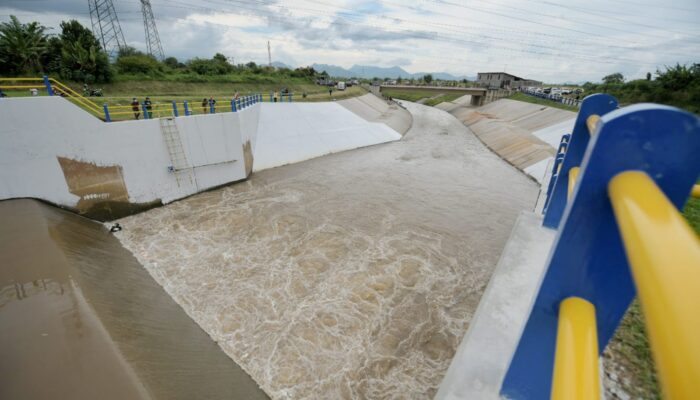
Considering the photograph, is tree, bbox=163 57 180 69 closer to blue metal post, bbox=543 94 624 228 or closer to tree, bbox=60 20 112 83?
tree, bbox=60 20 112 83

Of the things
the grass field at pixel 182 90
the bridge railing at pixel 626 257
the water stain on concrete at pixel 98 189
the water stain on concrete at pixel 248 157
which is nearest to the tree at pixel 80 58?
the grass field at pixel 182 90

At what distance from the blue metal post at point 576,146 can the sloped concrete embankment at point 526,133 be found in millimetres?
15405

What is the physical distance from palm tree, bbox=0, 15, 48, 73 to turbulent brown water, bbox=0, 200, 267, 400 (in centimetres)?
1917

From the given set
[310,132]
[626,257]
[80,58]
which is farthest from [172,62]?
[626,257]

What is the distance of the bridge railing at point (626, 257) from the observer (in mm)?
627

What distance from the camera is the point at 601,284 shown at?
62.5 inches

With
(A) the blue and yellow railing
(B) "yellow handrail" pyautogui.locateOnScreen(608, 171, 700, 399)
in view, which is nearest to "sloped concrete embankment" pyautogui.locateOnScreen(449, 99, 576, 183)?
(A) the blue and yellow railing

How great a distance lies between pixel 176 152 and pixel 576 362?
51.5 ft

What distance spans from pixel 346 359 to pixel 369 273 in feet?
10.5

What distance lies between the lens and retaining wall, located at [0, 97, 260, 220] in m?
10.2

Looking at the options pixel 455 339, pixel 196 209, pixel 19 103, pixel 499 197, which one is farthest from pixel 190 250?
pixel 499 197

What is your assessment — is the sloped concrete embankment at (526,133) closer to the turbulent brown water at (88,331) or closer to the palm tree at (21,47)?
the turbulent brown water at (88,331)

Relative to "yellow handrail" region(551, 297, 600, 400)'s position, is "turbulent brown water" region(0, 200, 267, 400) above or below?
below

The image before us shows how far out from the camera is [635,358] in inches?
158
